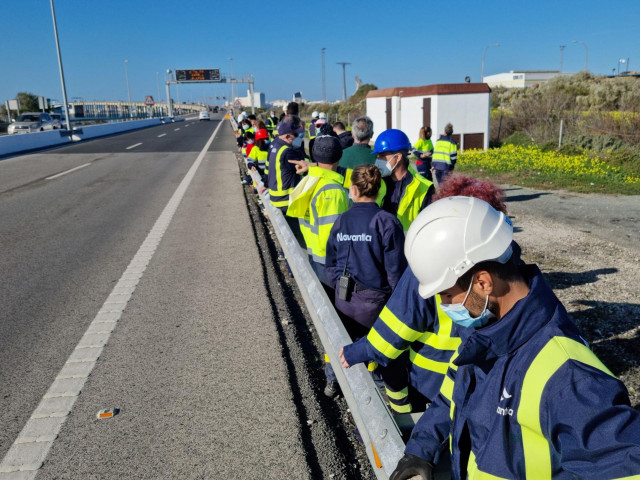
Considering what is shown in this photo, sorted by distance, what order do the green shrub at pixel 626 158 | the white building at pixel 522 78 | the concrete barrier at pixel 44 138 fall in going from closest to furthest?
the green shrub at pixel 626 158, the concrete barrier at pixel 44 138, the white building at pixel 522 78

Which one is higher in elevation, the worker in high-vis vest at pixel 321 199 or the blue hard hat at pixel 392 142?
the blue hard hat at pixel 392 142

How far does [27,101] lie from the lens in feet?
244

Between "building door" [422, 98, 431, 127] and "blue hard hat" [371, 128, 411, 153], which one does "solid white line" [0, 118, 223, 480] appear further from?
"building door" [422, 98, 431, 127]

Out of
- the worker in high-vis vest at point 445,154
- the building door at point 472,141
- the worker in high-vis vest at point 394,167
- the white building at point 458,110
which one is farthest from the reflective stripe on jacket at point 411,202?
the building door at point 472,141

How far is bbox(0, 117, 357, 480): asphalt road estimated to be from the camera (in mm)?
3061

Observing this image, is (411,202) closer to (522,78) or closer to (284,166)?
(284,166)

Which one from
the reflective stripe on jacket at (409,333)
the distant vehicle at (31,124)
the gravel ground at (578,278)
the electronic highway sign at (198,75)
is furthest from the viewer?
the electronic highway sign at (198,75)

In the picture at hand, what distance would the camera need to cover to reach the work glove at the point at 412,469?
186cm

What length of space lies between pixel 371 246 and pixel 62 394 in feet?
8.13

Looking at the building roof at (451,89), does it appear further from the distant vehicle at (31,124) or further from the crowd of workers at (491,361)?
the distant vehicle at (31,124)

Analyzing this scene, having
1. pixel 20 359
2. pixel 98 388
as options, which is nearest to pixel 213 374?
pixel 98 388

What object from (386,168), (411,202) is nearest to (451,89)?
(386,168)

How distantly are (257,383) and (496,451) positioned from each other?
261 cm

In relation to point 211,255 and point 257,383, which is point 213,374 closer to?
point 257,383
